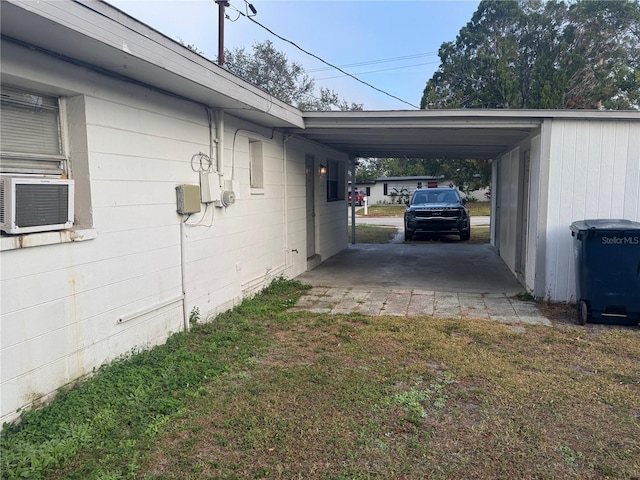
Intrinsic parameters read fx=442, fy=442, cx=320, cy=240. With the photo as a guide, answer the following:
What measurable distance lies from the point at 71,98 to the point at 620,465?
14.2 feet

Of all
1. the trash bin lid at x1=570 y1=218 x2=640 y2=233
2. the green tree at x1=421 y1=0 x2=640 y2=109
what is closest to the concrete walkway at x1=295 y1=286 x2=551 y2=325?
the trash bin lid at x1=570 y1=218 x2=640 y2=233

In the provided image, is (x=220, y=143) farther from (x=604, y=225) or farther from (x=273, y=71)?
(x=273, y=71)

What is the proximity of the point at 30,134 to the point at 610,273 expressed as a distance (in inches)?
224

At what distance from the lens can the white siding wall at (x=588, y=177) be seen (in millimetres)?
5773

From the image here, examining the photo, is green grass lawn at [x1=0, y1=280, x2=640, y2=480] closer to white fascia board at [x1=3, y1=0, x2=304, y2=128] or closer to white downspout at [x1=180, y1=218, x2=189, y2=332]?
white downspout at [x1=180, y1=218, x2=189, y2=332]

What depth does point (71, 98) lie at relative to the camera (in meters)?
3.31

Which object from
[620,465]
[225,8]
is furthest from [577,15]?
[620,465]

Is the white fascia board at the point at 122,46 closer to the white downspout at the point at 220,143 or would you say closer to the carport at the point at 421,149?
the white downspout at the point at 220,143

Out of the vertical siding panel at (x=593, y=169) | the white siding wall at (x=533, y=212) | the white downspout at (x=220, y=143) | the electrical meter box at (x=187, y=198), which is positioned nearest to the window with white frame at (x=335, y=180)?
the white siding wall at (x=533, y=212)

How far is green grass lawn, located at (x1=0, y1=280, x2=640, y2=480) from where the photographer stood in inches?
99.0

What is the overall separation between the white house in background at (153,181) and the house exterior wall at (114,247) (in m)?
0.01

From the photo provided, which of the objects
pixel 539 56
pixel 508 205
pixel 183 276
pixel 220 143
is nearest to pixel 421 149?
pixel 508 205

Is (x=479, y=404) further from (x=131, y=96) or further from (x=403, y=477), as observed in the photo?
(x=131, y=96)

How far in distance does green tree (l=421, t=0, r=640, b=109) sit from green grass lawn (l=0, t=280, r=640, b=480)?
20.7 metres
